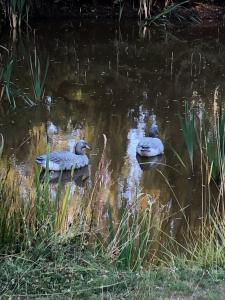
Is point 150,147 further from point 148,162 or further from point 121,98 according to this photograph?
point 121,98

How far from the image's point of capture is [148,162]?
23.4 ft

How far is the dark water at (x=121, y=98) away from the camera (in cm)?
644

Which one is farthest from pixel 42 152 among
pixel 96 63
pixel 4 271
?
pixel 96 63

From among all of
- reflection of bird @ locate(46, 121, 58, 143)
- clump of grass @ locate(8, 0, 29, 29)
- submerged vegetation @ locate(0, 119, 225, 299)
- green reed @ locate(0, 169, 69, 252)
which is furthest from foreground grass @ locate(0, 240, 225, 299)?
clump of grass @ locate(8, 0, 29, 29)

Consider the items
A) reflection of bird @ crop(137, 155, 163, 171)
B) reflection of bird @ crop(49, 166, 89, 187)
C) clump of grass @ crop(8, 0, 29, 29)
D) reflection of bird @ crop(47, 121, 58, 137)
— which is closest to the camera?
reflection of bird @ crop(49, 166, 89, 187)

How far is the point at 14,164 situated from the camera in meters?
6.68

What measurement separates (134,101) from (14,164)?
3.33 meters

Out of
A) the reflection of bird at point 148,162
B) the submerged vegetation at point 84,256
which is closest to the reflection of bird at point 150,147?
the reflection of bird at point 148,162

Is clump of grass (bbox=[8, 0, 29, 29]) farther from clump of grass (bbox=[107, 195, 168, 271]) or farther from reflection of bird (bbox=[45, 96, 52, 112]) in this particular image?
clump of grass (bbox=[107, 195, 168, 271])

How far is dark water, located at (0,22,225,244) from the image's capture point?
6.44 metres

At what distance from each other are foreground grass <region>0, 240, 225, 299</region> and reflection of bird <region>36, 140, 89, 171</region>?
2.65 meters

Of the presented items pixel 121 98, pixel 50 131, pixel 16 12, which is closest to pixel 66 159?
pixel 50 131

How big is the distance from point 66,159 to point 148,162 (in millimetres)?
1049

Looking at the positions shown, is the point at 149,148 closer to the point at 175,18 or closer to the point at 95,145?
the point at 95,145
